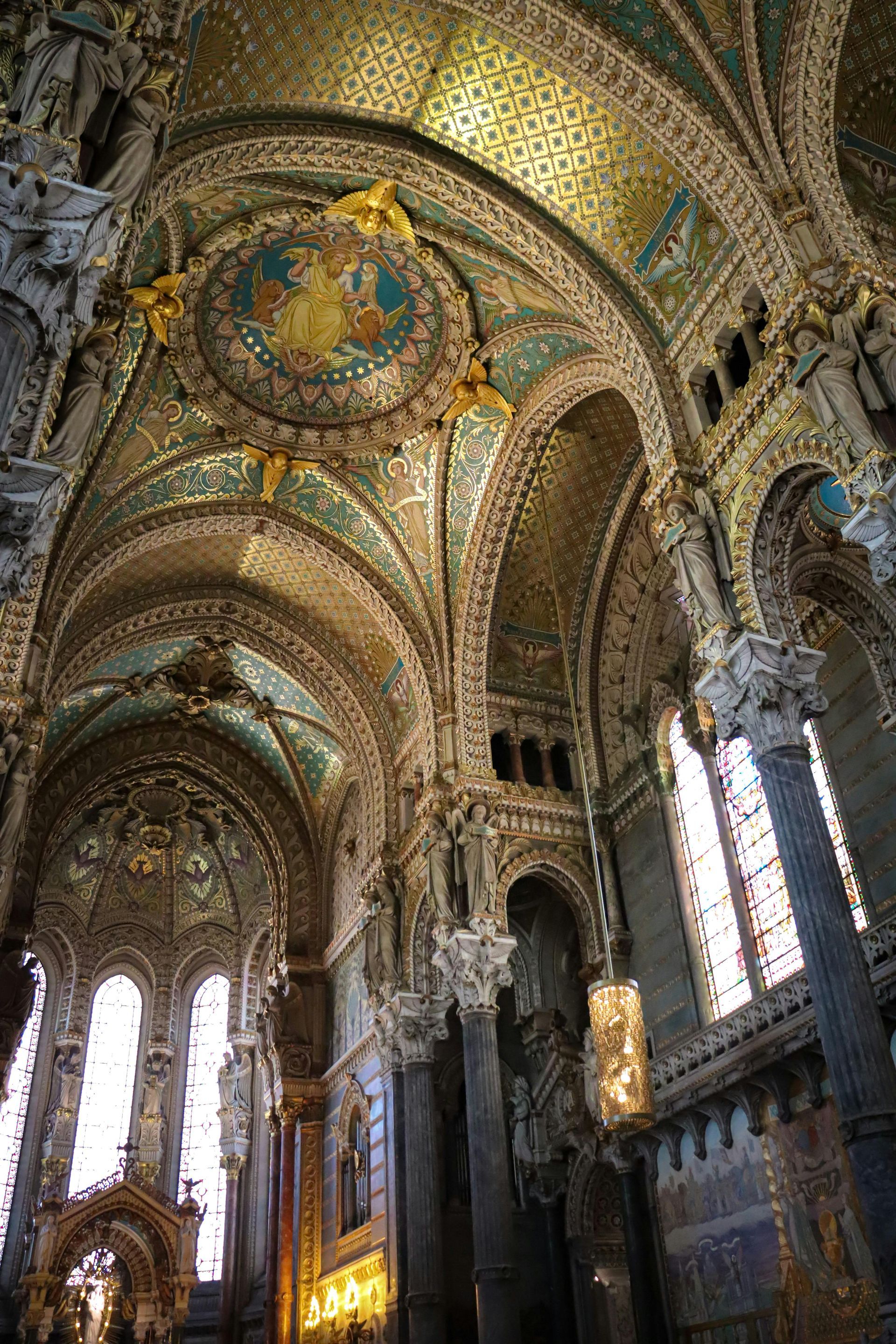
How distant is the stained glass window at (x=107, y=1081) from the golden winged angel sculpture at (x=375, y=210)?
20512mm

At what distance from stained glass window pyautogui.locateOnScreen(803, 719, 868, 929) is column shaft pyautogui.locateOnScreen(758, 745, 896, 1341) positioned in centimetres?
214

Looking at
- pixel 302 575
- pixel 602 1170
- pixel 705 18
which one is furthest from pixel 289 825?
pixel 705 18

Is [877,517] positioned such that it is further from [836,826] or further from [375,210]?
[375,210]

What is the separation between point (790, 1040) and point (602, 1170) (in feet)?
17.6

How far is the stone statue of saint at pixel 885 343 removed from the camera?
888cm

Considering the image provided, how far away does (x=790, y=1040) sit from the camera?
1152cm

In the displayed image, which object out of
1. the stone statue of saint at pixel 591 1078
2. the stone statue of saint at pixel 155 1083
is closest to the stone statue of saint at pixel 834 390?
the stone statue of saint at pixel 591 1078

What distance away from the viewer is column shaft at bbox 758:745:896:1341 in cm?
731

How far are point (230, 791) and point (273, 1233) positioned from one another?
27.7 ft

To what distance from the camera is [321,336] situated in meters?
15.5

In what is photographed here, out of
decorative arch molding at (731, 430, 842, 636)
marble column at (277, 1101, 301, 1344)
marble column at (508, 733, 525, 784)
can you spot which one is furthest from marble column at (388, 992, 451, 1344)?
decorative arch molding at (731, 430, 842, 636)

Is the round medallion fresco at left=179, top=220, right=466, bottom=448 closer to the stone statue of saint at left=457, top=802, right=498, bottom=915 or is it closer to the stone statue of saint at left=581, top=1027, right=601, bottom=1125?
the stone statue of saint at left=457, top=802, right=498, bottom=915

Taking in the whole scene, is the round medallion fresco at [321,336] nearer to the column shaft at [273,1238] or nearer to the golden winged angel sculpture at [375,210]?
the golden winged angel sculpture at [375,210]

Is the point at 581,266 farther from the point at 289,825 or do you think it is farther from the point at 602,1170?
the point at 289,825
